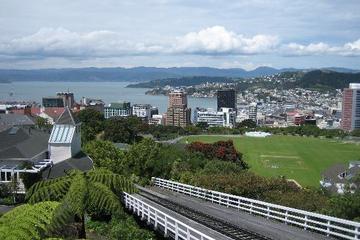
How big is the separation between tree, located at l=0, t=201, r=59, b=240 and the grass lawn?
49353 mm

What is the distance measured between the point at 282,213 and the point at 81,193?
696 centimetres

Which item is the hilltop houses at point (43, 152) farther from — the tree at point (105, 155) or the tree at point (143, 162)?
the tree at point (143, 162)

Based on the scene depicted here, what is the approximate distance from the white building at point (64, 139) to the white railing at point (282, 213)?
25.5ft

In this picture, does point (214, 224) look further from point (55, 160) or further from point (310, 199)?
point (55, 160)

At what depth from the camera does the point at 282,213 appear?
16.5 meters

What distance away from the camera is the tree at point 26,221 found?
8258mm

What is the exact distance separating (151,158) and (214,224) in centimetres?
1821

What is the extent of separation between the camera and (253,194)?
82.7 ft

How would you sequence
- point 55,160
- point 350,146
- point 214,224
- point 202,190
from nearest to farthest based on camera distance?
point 214,224
point 202,190
point 55,160
point 350,146

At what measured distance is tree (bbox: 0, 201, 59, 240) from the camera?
826cm

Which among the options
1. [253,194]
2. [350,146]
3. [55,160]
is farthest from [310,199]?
[350,146]

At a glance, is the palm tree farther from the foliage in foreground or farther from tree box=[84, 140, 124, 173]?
tree box=[84, 140, 124, 173]

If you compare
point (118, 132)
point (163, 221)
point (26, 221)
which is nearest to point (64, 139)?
point (163, 221)

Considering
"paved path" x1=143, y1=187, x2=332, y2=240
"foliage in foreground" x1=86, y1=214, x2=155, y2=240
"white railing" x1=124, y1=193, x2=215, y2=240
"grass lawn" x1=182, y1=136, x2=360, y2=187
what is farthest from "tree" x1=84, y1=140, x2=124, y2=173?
"grass lawn" x1=182, y1=136, x2=360, y2=187
